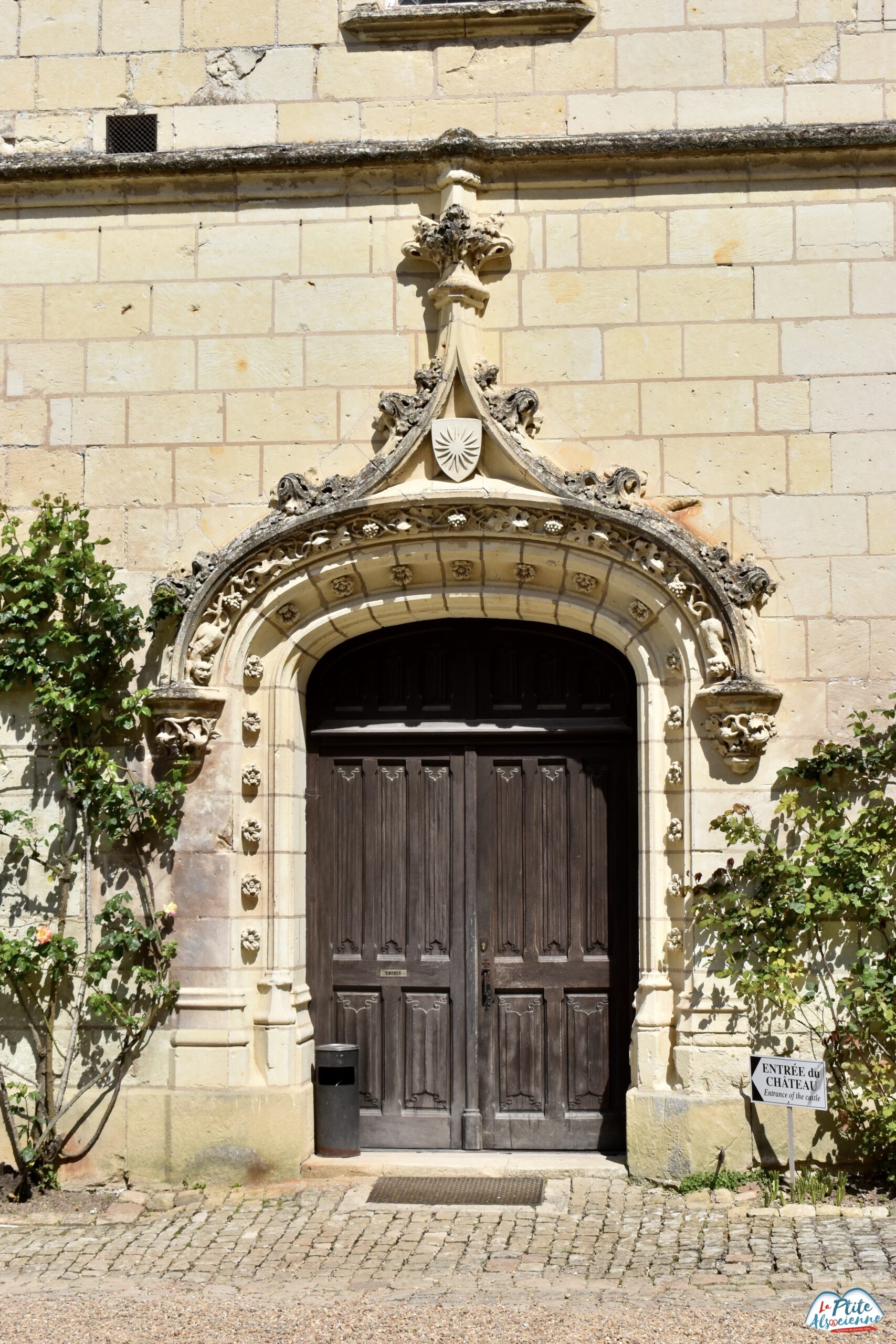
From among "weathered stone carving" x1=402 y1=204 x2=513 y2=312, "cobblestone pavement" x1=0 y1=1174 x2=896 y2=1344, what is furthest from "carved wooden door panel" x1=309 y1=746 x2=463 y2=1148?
"weathered stone carving" x1=402 y1=204 x2=513 y2=312

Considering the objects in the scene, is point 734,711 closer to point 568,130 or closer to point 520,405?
point 520,405

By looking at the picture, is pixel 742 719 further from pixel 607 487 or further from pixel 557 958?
pixel 557 958

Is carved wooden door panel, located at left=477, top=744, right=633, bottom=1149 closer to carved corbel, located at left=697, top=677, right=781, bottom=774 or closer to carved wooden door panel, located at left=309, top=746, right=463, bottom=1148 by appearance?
carved wooden door panel, located at left=309, top=746, right=463, bottom=1148

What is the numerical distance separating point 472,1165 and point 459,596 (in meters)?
2.81

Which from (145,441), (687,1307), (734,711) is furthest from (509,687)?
(687,1307)

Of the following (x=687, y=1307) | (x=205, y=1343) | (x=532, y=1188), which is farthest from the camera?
(x=532, y=1188)

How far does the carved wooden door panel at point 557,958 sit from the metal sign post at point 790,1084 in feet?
2.92

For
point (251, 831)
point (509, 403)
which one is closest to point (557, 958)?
point (251, 831)

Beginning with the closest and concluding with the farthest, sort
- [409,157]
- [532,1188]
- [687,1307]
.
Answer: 1. [687,1307]
2. [532,1188]
3. [409,157]

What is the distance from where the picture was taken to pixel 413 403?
6781 millimetres

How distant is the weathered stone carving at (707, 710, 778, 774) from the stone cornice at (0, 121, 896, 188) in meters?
2.75

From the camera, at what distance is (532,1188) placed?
6.43 metres

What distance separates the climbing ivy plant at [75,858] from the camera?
21.6 ft

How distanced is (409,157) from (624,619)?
8.34 feet
